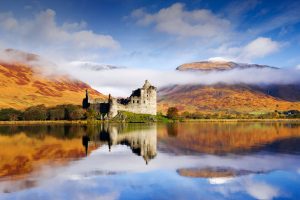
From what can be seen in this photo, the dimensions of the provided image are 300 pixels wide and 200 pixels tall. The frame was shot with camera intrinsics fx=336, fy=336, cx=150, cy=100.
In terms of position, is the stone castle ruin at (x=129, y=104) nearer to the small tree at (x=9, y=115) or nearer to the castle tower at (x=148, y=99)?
Answer: the castle tower at (x=148, y=99)

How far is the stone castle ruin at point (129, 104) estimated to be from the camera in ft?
349

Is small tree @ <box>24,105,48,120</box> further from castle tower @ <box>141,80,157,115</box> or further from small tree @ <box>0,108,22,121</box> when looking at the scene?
castle tower @ <box>141,80,157,115</box>

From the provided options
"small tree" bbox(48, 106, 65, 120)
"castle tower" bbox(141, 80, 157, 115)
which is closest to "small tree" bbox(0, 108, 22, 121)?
"small tree" bbox(48, 106, 65, 120)

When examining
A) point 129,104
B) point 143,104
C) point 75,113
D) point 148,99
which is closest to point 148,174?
point 75,113

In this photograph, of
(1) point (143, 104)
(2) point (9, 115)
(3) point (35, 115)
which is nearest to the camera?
(2) point (9, 115)

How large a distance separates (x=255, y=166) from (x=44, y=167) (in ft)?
51.5

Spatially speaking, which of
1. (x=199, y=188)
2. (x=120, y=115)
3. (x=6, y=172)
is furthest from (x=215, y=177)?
(x=120, y=115)

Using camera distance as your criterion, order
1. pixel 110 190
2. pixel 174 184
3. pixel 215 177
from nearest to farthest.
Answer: pixel 110 190 < pixel 174 184 < pixel 215 177

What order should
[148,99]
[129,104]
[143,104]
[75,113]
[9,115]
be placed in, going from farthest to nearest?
[148,99] < [143,104] < [129,104] < [75,113] < [9,115]

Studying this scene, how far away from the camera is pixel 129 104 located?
113188 mm

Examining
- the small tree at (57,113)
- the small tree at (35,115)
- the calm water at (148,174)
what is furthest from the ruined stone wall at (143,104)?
the calm water at (148,174)

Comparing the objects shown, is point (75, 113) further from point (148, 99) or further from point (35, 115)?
point (148, 99)

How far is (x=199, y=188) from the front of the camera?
61.2 ft

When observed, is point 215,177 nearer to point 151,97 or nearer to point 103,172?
point 103,172
